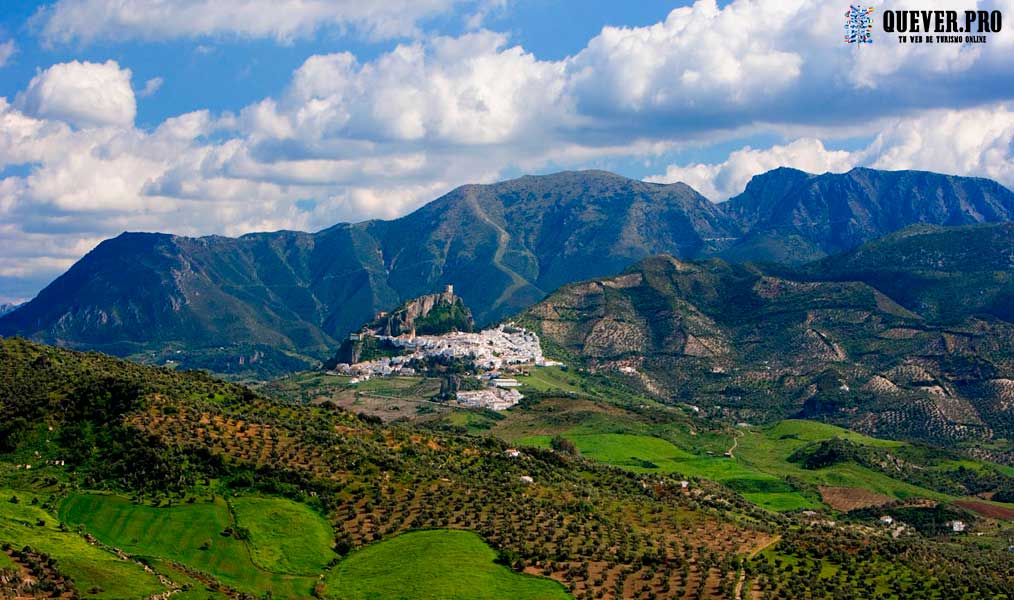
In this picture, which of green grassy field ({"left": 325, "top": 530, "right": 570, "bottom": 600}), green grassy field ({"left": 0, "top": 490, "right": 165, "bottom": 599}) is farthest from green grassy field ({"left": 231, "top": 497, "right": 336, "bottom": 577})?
green grassy field ({"left": 0, "top": 490, "right": 165, "bottom": 599})

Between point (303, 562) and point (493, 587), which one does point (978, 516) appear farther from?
point (303, 562)

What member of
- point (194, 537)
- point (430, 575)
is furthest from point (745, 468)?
point (194, 537)

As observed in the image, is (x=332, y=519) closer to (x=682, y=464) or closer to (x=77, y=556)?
(x=77, y=556)

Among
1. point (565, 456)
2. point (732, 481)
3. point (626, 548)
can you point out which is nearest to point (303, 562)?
point (626, 548)

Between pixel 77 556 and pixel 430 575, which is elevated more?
pixel 77 556

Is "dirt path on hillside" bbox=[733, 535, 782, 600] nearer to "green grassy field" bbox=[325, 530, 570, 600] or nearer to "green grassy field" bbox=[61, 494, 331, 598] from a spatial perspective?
"green grassy field" bbox=[325, 530, 570, 600]
